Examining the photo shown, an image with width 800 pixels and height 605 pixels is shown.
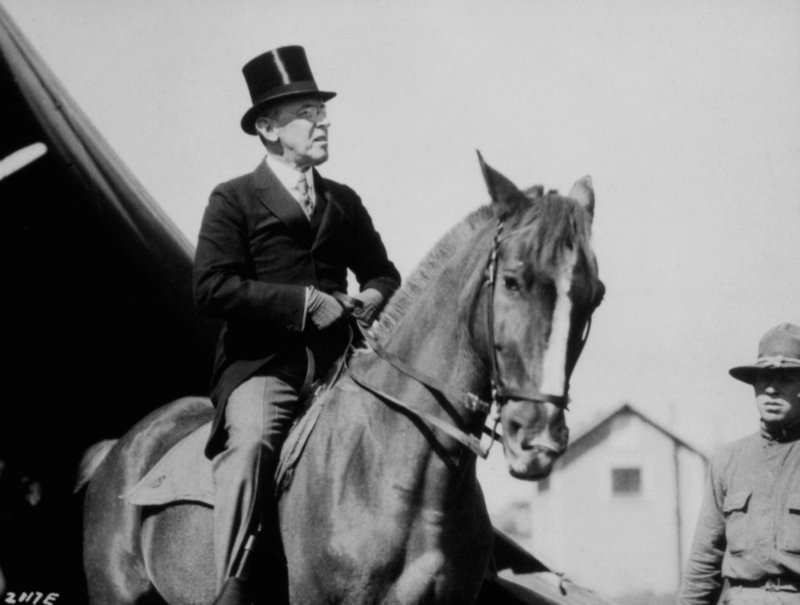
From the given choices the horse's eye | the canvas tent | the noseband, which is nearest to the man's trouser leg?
the noseband

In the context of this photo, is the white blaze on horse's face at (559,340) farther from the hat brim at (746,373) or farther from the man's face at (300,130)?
the hat brim at (746,373)

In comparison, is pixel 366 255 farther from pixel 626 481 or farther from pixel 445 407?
pixel 626 481

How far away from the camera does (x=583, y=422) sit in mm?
24094

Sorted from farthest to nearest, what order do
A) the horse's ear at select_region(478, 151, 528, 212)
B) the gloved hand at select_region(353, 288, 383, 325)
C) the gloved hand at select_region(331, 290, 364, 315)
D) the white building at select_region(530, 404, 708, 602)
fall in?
the white building at select_region(530, 404, 708, 602), the gloved hand at select_region(353, 288, 383, 325), the gloved hand at select_region(331, 290, 364, 315), the horse's ear at select_region(478, 151, 528, 212)

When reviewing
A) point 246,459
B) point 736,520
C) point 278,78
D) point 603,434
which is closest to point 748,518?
point 736,520

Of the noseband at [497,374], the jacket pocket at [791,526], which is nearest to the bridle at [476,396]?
the noseband at [497,374]

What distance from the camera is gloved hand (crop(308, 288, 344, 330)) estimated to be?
4910 mm

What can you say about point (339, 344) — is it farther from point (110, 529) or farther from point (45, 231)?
point (45, 231)

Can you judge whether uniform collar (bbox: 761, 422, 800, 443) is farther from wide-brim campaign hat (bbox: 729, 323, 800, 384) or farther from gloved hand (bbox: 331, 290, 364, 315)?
gloved hand (bbox: 331, 290, 364, 315)

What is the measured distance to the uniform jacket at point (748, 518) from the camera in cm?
586

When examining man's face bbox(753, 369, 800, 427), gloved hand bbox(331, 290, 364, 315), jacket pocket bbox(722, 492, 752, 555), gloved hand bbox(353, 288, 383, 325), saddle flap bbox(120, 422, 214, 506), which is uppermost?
gloved hand bbox(331, 290, 364, 315)

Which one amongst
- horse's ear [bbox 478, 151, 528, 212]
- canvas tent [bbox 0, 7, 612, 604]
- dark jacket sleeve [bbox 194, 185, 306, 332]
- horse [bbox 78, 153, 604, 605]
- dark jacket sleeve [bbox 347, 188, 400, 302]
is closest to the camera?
horse [bbox 78, 153, 604, 605]

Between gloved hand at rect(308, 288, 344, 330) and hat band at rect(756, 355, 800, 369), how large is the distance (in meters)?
2.94

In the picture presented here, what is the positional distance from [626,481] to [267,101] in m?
21.0
